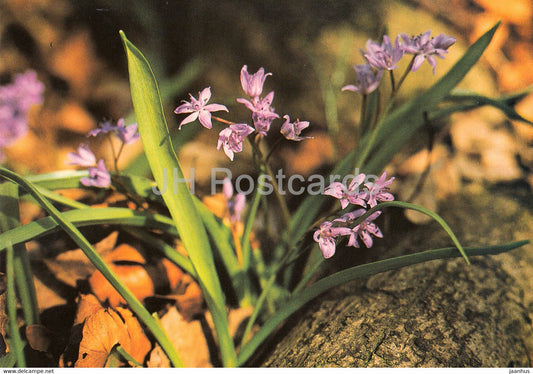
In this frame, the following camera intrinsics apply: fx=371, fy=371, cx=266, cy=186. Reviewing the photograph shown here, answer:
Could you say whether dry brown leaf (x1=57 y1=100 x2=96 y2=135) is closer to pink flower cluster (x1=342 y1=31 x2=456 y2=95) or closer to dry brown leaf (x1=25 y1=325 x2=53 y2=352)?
dry brown leaf (x1=25 y1=325 x2=53 y2=352)

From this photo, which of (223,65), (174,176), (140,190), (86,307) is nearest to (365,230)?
(174,176)

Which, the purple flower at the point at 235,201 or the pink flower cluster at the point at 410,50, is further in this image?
the purple flower at the point at 235,201

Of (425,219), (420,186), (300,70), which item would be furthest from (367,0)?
(425,219)

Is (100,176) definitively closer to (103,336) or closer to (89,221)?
(89,221)

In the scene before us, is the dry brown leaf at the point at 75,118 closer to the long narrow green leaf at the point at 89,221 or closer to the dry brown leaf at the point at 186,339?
the long narrow green leaf at the point at 89,221

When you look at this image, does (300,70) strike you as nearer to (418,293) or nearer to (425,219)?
(425,219)

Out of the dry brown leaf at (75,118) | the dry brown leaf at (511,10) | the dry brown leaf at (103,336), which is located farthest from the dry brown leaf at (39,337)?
the dry brown leaf at (511,10)

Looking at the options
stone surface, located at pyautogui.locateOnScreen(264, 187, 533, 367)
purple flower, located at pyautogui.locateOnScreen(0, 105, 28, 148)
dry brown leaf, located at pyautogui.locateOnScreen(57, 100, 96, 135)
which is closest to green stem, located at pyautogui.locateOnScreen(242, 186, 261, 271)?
stone surface, located at pyautogui.locateOnScreen(264, 187, 533, 367)
